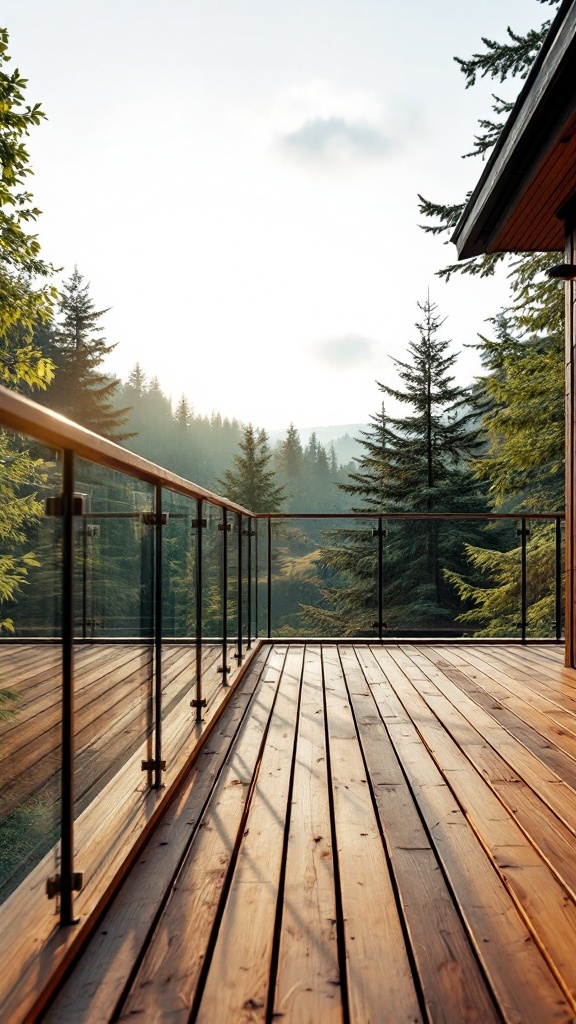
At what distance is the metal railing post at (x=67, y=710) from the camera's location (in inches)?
49.1

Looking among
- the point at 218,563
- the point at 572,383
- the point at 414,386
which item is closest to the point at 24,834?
the point at 218,563

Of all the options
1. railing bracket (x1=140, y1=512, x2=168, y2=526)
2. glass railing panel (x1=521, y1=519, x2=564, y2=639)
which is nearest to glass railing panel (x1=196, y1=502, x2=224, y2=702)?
railing bracket (x1=140, y1=512, x2=168, y2=526)

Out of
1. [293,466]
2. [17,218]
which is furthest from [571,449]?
[293,466]

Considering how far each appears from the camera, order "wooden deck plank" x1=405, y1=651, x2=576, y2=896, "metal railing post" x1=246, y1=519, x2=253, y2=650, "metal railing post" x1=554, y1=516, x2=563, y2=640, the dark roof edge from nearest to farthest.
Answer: "wooden deck plank" x1=405, y1=651, x2=576, y2=896 < the dark roof edge < "metal railing post" x1=246, y1=519, x2=253, y2=650 < "metal railing post" x1=554, y1=516, x2=563, y2=640

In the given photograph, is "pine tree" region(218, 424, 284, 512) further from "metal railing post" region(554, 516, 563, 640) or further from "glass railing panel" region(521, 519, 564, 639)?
"metal railing post" region(554, 516, 563, 640)

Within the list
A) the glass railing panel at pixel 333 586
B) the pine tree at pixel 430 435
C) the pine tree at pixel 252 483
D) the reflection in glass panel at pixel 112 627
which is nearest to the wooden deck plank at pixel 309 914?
the reflection in glass panel at pixel 112 627

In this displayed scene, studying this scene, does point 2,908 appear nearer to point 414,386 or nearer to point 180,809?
point 180,809

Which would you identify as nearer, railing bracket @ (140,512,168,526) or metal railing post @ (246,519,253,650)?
railing bracket @ (140,512,168,526)

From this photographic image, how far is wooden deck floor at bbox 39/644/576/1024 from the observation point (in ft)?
3.77

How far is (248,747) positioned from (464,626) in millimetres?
11544

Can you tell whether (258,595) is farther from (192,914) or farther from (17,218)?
(17,218)

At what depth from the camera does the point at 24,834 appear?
1098mm

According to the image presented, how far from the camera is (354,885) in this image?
60.1 inches

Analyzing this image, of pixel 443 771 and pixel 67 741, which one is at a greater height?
pixel 67 741
